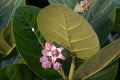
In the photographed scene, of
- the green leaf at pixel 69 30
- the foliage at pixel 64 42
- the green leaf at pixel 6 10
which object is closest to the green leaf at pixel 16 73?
the foliage at pixel 64 42

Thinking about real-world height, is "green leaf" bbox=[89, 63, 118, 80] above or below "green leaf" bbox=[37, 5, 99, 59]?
below

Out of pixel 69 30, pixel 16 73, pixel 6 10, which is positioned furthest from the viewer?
pixel 6 10

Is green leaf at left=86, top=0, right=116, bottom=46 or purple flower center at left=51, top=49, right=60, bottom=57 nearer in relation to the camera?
purple flower center at left=51, top=49, right=60, bottom=57

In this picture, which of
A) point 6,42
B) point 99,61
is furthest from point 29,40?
point 99,61

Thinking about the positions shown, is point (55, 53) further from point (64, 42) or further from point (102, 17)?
point (102, 17)

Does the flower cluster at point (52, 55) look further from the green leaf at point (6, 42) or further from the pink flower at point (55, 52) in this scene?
the green leaf at point (6, 42)

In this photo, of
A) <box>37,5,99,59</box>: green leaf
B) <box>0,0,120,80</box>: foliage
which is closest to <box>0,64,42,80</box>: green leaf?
<box>0,0,120,80</box>: foliage

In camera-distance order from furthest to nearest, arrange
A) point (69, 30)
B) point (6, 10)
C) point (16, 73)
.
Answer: point (6, 10)
point (16, 73)
point (69, 30)

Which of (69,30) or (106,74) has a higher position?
(69,30)

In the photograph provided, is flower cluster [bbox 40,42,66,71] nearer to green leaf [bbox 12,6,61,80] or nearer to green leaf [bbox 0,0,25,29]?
green leaf [bbox 12,6,61,80]
